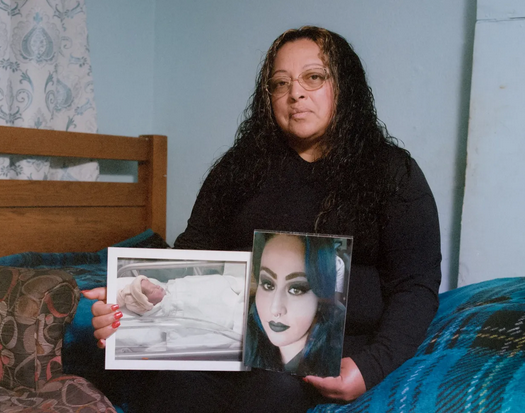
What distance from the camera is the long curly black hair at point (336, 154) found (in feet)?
3.24

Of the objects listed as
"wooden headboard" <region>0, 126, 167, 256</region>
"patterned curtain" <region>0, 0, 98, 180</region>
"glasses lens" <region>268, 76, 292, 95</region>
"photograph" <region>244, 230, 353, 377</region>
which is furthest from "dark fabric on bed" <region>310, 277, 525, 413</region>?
"patterned curtain" <region>0, 0, 98, 180</region>

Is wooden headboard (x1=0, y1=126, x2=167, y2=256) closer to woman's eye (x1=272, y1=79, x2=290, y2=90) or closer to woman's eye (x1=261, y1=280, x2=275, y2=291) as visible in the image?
woman's eye (x1=272, y1=79, x2=290, y2=90)

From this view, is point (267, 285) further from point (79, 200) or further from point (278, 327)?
point (79, 200)

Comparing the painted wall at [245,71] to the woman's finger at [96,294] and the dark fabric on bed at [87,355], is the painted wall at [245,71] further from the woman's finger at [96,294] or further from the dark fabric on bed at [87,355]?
the woman's finger at [96,294]

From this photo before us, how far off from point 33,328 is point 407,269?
2.27ft

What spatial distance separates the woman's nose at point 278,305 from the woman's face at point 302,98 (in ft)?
1.21

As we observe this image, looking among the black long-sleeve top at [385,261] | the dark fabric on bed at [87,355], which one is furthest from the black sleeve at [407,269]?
the dark fabric on bed at [87,355]

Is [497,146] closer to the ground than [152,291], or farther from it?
farther from it

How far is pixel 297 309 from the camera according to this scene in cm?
81

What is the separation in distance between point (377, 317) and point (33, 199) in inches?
49.3

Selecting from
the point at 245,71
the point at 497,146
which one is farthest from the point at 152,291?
the point at 245,71

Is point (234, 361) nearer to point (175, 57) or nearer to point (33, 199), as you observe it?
point (33, 199)

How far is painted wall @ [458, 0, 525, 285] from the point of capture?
4.51 feet

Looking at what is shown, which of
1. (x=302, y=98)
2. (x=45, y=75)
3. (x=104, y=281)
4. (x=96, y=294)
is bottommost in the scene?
(x=104, y=281)
